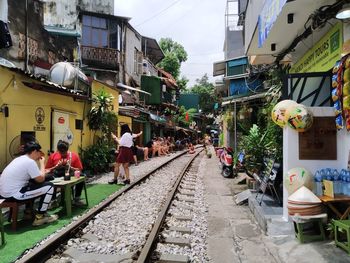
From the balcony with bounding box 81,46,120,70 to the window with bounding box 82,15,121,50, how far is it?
0.52 m

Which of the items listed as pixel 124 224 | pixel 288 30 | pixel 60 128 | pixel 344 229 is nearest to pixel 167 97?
pixel 60 128

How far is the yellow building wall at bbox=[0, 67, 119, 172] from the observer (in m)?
9.12

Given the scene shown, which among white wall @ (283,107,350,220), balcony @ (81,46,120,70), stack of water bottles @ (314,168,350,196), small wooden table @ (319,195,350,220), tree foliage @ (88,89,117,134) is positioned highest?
balcony @ (81,46,120,70)

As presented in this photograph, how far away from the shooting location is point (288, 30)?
834 centimetres

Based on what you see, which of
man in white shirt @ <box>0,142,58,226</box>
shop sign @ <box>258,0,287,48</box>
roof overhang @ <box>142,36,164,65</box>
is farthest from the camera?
roof overhang @ <box>142,36,164,65</box>

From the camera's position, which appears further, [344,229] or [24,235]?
[24,235]

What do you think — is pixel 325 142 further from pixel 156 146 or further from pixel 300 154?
pixel 156 146

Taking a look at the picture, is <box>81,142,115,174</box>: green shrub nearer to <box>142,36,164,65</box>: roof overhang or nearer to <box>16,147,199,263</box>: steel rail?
<box>16,147,199,263</box>: steel rail

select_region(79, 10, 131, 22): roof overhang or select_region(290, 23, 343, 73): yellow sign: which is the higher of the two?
select_region(79, 10, 131, 22): roof overhang

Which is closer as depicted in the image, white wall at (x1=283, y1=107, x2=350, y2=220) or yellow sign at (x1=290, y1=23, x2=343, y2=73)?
white wall at (x1=283, y1=107, x2=350, y2=220)

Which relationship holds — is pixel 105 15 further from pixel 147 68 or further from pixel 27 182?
pixel 27 182

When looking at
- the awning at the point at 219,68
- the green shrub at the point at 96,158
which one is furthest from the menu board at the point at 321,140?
the awning at the point at 219,68

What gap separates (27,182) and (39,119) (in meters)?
4.84

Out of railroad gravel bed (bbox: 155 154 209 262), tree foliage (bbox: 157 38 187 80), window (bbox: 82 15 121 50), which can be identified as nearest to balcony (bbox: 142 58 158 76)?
window (bbox: 82 15 121 50)
